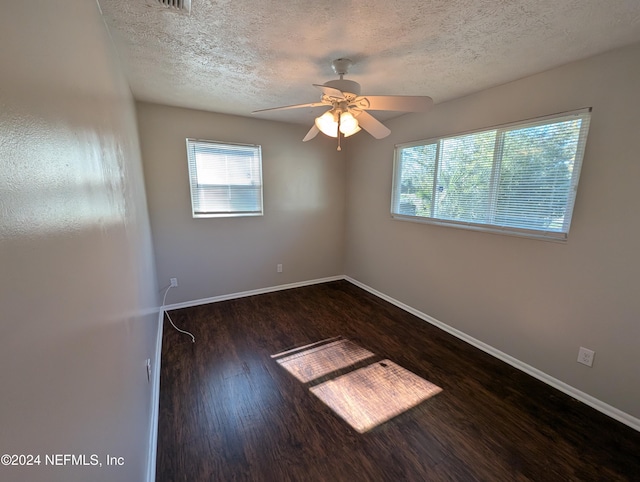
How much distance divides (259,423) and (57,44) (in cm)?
205

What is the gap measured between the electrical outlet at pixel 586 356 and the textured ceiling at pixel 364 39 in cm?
203

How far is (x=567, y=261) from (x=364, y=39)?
213 centimetres

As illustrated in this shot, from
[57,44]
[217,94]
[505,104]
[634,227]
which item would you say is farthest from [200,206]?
[634,227]

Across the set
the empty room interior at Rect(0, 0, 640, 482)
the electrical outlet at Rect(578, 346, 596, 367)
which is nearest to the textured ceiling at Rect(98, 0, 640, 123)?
the empty room interior at Rect(0, 0, 640, 482)

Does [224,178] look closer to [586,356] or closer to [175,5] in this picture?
[175,5]

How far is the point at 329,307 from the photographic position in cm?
343

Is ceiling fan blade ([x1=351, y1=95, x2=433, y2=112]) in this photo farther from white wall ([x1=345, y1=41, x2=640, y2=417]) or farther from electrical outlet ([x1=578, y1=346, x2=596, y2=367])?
electrical outlet ([x1=578, y1=346, x2=596, y2=367])

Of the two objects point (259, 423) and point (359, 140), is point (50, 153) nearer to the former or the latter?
point (259, 423)

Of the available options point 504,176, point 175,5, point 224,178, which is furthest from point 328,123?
point 224,178

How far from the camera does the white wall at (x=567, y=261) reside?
169 centimetres

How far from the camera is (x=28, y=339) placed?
0.44m

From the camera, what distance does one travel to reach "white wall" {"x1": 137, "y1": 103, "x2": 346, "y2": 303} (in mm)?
3023

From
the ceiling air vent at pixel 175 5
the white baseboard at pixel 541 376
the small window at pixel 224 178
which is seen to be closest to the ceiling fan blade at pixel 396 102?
the ceiling air vent at pixel 175 5

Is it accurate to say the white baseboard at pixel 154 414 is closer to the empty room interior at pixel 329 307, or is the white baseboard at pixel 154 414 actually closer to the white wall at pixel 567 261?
the empty room interior at pixel 329 307
